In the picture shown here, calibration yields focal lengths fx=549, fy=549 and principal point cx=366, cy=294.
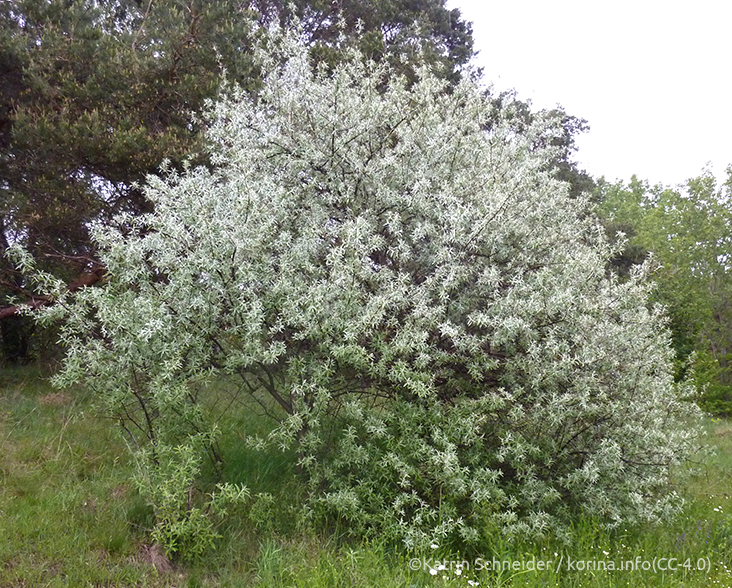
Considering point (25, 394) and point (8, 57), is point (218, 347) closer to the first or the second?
point (25, 394)

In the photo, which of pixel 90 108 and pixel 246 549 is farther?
pixel 90 108

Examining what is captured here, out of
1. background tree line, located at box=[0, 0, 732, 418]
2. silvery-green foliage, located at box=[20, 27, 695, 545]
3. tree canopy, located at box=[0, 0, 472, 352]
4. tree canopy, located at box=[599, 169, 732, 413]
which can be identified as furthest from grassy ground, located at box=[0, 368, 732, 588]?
tree canopy, located at box=[599, 169, 732, 413]

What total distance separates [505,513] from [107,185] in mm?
6570

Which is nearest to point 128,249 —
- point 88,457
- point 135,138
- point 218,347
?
point 218,347

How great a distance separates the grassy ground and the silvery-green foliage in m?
0.26

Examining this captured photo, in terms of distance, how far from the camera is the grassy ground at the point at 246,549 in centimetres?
369

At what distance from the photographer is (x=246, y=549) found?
4.11m

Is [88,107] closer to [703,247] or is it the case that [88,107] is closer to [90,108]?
[90,108]

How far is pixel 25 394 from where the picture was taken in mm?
6852

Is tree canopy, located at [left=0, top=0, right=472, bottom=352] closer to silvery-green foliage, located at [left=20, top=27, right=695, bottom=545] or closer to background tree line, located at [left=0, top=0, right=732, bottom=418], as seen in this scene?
background tree line, located at [left=0, top=0, right=732, bottom=418]

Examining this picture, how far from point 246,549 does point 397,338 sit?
6.43 ft

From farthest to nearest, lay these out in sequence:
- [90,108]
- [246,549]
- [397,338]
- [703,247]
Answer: [703,247], [90,108], [397,338], [246,549]

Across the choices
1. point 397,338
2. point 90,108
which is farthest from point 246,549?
point 90,108

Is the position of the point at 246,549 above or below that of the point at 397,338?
below
